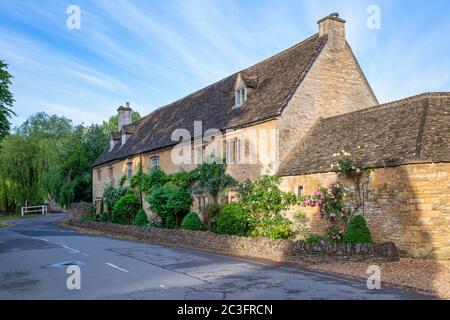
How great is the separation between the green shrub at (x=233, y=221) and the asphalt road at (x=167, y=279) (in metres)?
3.01

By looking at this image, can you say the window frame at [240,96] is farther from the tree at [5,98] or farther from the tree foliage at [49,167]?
the tree foliage at [49,167]

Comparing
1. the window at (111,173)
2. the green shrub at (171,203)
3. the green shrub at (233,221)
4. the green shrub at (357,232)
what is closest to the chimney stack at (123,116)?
the window at (111,173)

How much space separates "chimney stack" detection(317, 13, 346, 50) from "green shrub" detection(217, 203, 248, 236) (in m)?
10.2

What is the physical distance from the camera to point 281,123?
2080cm

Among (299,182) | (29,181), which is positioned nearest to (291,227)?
(299,182)

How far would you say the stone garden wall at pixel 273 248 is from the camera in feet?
46.6

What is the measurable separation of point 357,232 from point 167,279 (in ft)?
24.5

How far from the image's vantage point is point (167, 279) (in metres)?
11.3

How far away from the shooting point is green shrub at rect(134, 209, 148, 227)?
29.6m

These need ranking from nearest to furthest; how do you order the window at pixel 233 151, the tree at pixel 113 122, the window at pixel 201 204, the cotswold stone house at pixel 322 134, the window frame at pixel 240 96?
the cotswold stone house at pixel 322 134 → the window at pixel 233 151 → the window at pixel 201 204 → the window frame at pixel 240 96 → the tree at pixel 113 122

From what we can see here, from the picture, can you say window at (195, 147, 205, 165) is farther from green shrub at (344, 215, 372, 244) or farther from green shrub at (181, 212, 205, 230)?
green shrub at (344, 215, 372, 244)

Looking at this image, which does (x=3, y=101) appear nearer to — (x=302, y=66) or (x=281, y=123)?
(x=281, y=123)

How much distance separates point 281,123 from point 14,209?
49479 millimetres

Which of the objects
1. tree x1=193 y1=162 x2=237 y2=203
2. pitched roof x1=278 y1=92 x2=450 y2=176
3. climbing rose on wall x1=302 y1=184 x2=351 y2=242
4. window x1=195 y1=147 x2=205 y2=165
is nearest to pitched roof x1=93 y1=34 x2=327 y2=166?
window x1=195 y1=147 x2=205 y2=165
